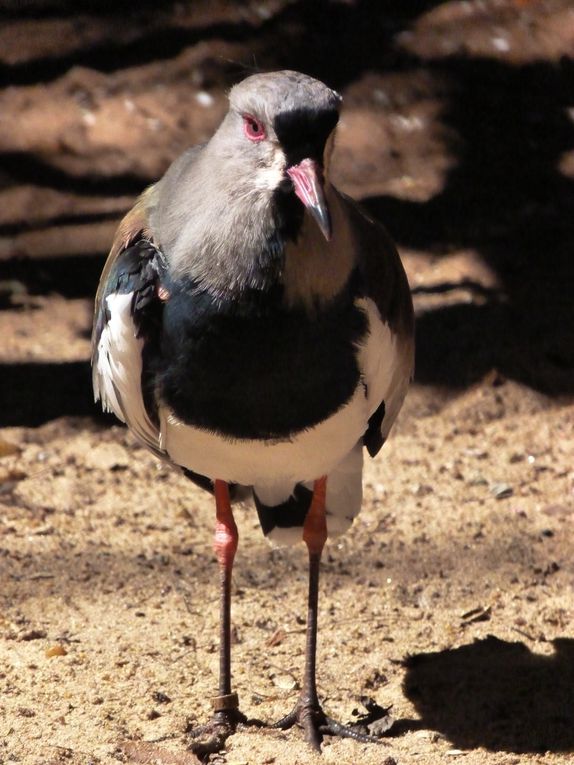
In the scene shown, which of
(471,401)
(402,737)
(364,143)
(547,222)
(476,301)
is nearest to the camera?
(402,737)

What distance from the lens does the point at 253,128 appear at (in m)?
3.66

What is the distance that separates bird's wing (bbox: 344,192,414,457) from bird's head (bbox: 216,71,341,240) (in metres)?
0.51

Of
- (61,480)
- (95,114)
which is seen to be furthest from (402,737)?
(95,114)

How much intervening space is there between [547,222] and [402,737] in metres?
4.19

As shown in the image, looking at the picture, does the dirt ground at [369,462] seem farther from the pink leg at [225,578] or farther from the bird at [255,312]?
the bird at [255,312]

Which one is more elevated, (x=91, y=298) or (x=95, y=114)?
(x=95, y=114)

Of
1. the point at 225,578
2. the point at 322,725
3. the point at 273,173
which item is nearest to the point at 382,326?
the point at 273,173

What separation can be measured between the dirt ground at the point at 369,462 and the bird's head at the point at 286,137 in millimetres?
1800

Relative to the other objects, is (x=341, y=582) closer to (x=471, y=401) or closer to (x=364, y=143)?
(x=471, y=401)

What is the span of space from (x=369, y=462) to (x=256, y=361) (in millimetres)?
2311

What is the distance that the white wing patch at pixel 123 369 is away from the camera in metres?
3.83

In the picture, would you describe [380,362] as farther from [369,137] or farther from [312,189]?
[369,137]

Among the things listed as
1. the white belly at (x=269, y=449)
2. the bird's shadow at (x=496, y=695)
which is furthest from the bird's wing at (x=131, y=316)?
the bird's shadow at (x=496, y=695)

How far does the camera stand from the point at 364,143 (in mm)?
8164
